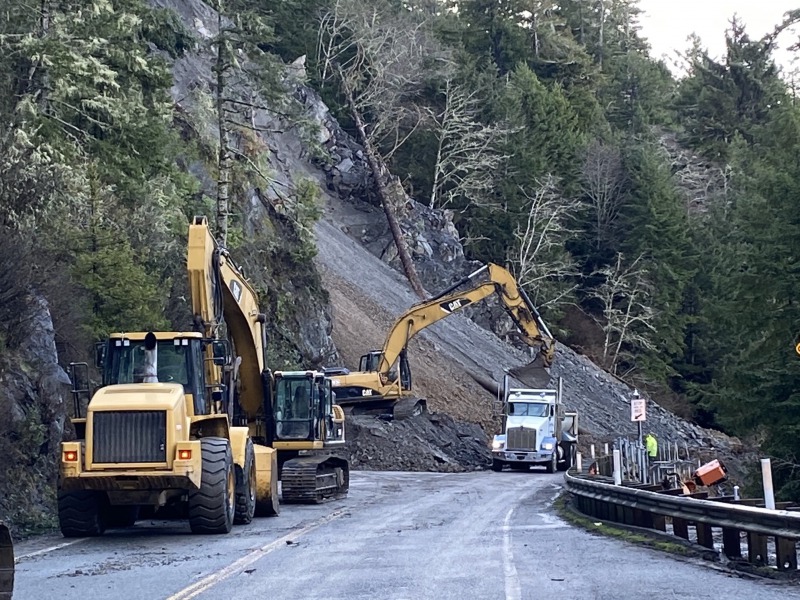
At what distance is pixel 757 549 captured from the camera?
12617 millimetres

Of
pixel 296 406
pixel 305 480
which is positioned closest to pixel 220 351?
pixel 305 480

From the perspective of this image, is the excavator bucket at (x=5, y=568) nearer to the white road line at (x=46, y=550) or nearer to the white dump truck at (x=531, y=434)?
the white road line at (x=46, y=550)

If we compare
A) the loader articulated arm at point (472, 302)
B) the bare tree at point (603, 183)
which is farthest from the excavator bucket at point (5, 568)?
the bare tree at point (603, 183)

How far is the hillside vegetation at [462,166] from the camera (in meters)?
28.3

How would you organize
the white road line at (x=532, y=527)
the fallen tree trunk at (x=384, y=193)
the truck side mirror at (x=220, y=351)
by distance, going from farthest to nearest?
the fallen tree trunk at (x=384, y=193), the truck side mirror at (x=220, y=351), the white road line at (x=532, y=527)

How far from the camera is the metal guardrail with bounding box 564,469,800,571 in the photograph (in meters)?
11.9

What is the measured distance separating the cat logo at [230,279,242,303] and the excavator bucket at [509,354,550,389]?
853 inches

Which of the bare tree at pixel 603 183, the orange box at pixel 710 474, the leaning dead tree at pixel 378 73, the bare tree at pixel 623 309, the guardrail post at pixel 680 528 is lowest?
the guardrail post at pixel 680 528

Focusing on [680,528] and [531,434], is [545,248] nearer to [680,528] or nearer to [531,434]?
[531,434]

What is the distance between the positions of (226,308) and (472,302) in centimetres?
2004

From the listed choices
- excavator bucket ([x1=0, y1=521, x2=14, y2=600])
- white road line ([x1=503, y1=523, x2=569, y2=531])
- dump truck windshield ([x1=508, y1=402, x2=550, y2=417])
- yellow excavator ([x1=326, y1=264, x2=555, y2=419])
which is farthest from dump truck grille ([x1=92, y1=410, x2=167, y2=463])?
dump truck windshield ([x1=508, y1=402, x2=550, y2=417])

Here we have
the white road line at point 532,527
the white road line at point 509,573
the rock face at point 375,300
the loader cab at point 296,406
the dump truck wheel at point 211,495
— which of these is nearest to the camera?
the white road line at point 509,573

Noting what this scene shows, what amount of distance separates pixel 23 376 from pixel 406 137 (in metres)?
46.0

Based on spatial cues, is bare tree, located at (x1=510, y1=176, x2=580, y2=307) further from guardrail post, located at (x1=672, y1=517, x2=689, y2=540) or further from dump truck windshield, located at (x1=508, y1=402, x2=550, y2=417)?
guardrail post, located at (x1=672, y1=517, x2=689, y2=540)
